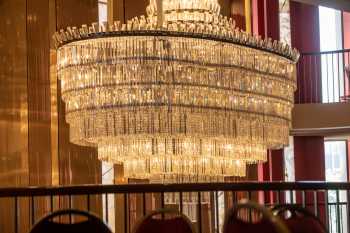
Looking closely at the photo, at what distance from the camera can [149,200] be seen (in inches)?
413

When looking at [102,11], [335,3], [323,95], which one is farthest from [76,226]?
[323,95]

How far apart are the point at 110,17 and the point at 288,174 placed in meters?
7.33

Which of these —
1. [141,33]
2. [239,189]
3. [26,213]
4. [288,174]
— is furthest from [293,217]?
[288,174]

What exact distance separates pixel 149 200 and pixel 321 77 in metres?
5.62

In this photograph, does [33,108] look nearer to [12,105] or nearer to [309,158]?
[12,105]

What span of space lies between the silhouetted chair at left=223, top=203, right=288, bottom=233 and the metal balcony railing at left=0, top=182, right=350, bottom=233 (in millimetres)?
774

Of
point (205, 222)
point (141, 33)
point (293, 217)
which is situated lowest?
point (205, 222)

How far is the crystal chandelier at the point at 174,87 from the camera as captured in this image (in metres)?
7.21

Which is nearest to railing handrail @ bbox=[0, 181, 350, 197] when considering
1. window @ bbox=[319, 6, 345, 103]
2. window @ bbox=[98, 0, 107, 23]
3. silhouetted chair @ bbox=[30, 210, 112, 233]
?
silhouetted chair @ bbox=[30, 210, 112, 233]

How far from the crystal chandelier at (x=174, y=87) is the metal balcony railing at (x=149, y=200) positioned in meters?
Answer: 0.57

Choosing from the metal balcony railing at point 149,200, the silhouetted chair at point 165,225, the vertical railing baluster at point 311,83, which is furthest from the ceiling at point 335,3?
the silhouetted chair at point 165,225

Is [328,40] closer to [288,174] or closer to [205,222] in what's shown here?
[288,174]

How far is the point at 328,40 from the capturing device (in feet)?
54.0

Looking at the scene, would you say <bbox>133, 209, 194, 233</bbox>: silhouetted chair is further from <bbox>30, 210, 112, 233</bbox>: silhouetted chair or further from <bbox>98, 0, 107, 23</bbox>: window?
<bbox>98, 0, 107, 23</bbox>: window
